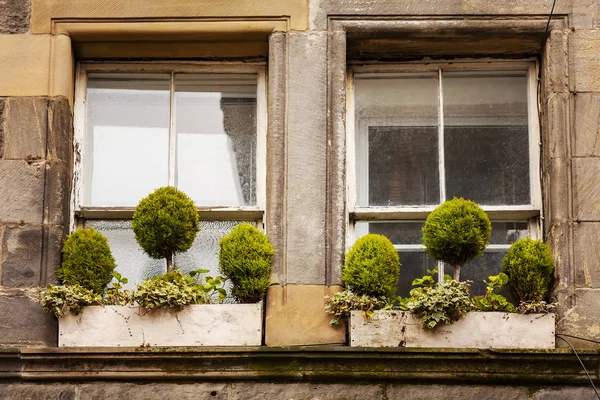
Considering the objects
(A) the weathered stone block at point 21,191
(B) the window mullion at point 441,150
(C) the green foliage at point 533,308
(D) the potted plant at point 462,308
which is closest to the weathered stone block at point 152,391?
(D) the potted plant at point 462,308

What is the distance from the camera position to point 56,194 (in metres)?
7.70

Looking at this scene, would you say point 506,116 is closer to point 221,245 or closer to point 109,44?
point 221,245

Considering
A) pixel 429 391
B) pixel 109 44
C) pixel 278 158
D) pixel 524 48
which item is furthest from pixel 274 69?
pixel 429 391

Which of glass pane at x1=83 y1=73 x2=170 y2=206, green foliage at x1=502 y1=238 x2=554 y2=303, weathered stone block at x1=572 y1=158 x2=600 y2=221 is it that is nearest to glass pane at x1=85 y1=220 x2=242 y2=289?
glass pane at x1=83 y1=73 x2=170 y2=206

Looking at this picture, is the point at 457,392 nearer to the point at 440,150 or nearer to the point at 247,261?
the point at 247,261

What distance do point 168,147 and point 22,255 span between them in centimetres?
113

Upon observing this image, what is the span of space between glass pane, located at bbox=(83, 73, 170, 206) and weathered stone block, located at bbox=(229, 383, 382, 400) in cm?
147

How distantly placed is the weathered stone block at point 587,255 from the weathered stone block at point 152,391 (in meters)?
2.08

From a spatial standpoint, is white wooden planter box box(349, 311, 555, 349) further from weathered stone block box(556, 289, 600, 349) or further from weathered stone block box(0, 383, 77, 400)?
weathered stone block box(0, 383, 77, 400)

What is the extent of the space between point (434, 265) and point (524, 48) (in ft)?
4.72

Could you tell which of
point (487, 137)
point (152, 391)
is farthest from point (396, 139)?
point (152, 391)

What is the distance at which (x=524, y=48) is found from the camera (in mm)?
8078

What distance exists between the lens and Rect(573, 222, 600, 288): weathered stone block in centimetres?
745

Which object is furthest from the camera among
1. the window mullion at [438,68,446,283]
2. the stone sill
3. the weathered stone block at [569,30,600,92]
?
the window mullion at [438,68,446,283]
